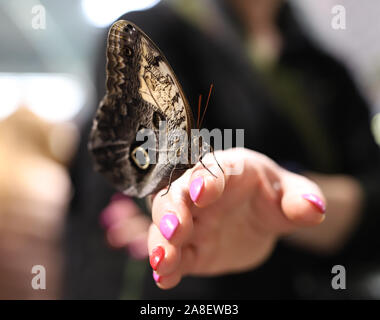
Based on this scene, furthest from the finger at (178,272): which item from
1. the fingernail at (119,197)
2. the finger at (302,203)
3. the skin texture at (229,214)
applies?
the fingernail at (119,197)

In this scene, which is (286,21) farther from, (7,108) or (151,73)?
(7,108)

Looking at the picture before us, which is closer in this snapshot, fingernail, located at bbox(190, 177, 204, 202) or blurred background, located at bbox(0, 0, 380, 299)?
fingernail, located at bbox(190, 177, 204, 202)

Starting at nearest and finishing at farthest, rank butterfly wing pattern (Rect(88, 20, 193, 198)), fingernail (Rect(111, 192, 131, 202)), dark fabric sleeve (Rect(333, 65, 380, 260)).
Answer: butterfly wing pattern (Rect(88, 20, 193, 198))
fingernail (Rect(111, 192, 131, 202))
dark fabric sleeve (Rect(333, 65, 380, 260))

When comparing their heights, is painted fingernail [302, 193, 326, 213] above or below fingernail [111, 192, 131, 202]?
below

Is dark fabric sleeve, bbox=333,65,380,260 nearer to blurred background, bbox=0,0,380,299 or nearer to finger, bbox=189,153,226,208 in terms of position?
blurred background, bbox=0,0,380,299

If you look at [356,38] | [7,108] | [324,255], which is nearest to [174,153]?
[324,255]

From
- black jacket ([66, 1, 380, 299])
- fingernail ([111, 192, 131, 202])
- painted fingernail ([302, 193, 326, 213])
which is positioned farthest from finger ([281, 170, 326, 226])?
fingernail ([111, 192, 131, 202])

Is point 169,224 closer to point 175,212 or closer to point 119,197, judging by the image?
point 175,212
